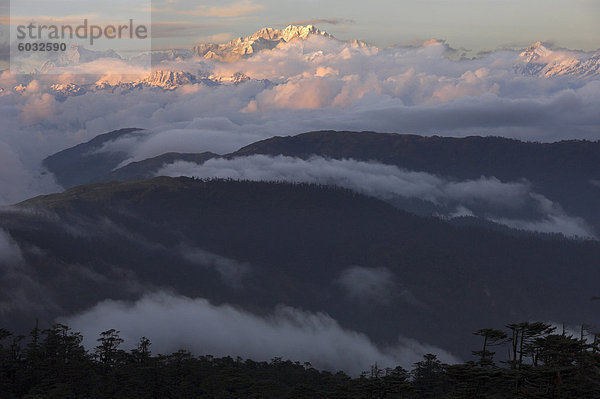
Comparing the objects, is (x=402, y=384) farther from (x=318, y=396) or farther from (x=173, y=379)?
(x=173, y=379)

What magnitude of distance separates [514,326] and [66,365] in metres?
118

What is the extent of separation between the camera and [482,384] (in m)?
129

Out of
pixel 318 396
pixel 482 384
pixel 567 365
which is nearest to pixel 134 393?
pixel 318 396

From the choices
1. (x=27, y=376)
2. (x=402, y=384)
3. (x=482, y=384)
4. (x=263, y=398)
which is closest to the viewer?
(x=482, y=384)

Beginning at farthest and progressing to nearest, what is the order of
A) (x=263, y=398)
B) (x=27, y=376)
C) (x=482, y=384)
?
1. (x=27, y=376)
2. (x=263, y=398)
3. (x=482, y=384)

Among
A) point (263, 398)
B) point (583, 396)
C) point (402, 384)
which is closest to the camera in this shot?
point (583, 396)

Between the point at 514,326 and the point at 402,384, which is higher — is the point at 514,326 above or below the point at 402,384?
above

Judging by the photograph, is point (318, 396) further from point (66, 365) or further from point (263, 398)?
point (66, 365)

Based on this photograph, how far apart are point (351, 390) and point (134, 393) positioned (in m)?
49.2

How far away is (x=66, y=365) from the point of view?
19525cm

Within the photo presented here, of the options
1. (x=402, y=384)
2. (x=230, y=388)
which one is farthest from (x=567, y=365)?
(x=230, y=388)

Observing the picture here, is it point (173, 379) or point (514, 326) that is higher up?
point (514, 326)

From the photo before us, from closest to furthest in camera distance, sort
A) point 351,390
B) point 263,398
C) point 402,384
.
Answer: point 402,384 < point 351,390 < point 263,398

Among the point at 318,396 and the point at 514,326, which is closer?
the point at 514,326
